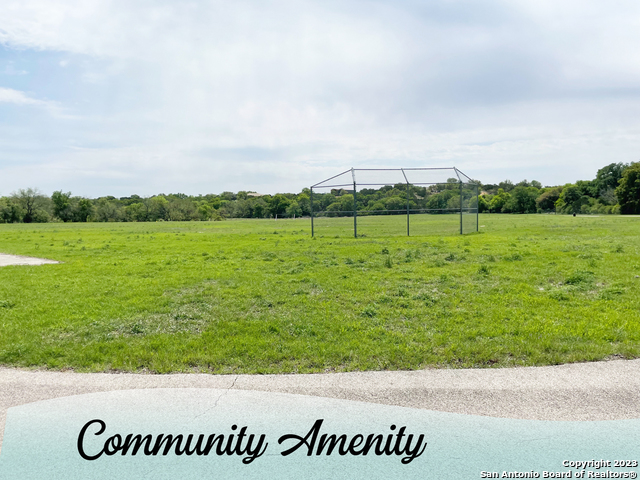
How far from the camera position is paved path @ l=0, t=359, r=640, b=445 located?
3650 mm

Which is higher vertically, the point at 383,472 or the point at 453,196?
the point at 453,196

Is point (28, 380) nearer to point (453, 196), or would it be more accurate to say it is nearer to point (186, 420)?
point (186, 420)

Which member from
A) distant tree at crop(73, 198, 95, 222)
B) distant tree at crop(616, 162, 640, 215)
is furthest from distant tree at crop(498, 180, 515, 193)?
distant tree at crop(73, 198, 95, 222)

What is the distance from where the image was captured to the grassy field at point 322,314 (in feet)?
16.2

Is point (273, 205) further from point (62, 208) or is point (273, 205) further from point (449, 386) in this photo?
point (449, 386)

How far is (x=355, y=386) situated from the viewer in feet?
13.4

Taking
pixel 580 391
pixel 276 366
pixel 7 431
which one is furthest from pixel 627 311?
pixel 7 431

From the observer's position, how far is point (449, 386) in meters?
4.05

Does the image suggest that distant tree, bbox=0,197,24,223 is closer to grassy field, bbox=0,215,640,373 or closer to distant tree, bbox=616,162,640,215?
grassy field, bbox=0,215,640,373

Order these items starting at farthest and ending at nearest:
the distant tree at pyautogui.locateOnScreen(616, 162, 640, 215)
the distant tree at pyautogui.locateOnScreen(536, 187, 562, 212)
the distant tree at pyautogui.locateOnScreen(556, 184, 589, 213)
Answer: the distant tree at pyautogui.locateOnScreen(536, 187, 562, 212) → the distant tree at pyautogui.locateOnScreen(556, 184, 589, 213) → the distant tree at pyautogui.locateOnScreen(616, 162, 640, 215)

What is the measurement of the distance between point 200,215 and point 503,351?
288ft

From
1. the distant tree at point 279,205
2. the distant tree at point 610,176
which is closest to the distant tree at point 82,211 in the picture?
the distant tree at point 279,205

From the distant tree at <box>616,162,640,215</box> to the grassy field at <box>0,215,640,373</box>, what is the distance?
7191cm

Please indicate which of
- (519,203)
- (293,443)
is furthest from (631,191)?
(293,443)
